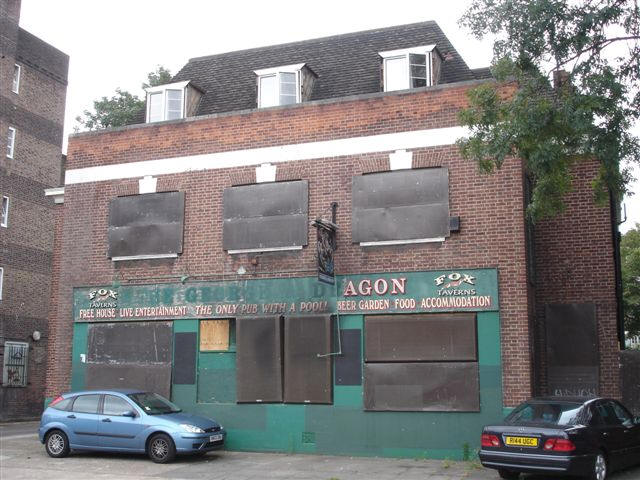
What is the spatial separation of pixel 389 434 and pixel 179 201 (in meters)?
7.07

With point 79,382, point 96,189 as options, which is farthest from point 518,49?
point 79,382

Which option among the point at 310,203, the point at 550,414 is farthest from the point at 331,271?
the point at 550,414

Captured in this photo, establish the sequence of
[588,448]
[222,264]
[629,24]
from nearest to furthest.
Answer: [588,448] → [629,24] → [222,264]

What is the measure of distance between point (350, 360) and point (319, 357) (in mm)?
672

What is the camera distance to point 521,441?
10.9 m

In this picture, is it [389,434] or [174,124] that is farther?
[174,124]

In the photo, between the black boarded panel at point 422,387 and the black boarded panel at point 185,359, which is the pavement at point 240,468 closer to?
the black boarded panel at point 422,387

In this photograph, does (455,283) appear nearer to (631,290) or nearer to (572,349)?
(572,349)

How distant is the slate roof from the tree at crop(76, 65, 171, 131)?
11.9m

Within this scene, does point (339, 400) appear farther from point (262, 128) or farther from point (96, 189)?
point (96, 189)

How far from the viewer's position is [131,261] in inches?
682

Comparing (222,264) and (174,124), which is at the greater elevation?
(174,124)

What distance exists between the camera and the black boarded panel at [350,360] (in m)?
15.1

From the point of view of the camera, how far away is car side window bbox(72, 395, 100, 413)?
580 inches
